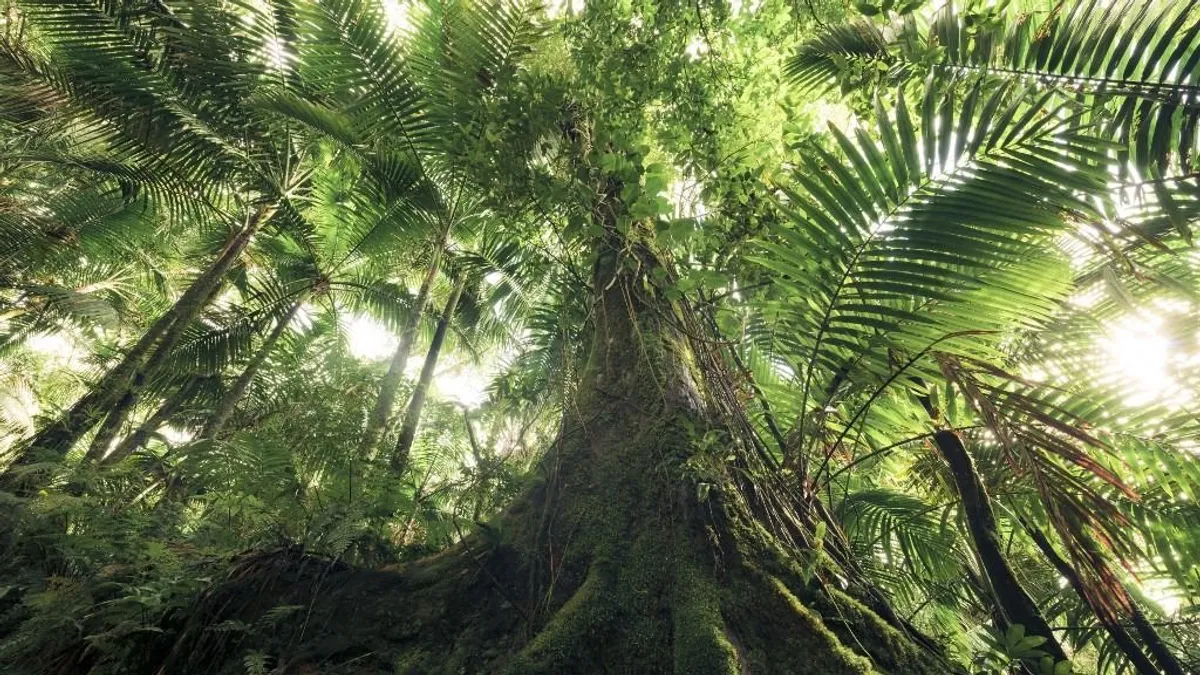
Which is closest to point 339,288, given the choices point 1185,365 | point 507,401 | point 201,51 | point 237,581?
point 201,51

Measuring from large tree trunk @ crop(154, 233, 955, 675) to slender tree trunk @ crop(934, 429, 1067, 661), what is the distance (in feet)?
2.71

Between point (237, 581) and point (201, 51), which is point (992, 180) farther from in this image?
point (201, 51)

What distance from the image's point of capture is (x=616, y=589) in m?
1.59

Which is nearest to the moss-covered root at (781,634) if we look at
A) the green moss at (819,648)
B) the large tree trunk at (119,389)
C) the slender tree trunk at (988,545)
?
the green moss at (819,648)

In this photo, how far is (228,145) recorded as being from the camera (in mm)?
4445

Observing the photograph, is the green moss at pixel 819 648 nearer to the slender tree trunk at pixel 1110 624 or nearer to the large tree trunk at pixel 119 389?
the slender tree trunk at pixel 1110 624

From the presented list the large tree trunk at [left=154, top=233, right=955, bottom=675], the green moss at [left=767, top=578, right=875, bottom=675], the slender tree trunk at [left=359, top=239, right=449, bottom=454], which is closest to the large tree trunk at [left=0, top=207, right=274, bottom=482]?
the slender tree trunk at [left=359, top=239, right=449, bottom=454]

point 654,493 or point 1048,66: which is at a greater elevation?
point 1048,66

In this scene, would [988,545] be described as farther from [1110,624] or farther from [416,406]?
[416,406]

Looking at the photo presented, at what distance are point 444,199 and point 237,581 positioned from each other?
398 cm

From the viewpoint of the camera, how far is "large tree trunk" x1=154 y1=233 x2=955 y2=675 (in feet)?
4.58

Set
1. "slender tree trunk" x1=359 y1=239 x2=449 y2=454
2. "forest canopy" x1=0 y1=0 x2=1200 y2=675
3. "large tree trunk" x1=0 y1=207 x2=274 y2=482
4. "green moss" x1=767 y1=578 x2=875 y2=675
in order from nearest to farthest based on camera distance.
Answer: "green moss" x1=767 y1=578 x2=875 y2=675 → "forest canopy" x1=0 y1=0 x2=1200 y2=675 → "slender tree trunk" x1=359 y1=239 x2=449 y2=454 → "large tree trunk" x1=0 y1=207 x2=274 y2=482

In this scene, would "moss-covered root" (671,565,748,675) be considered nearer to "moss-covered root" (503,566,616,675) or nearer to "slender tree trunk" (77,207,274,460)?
"moss-covered root" (503,566,616,675)

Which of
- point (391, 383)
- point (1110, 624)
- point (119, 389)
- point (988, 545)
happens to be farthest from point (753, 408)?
point (119, 389)
